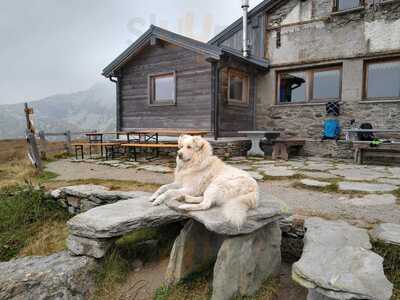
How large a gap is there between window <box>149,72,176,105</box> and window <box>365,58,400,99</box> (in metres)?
7.07

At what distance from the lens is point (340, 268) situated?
6.32 ft

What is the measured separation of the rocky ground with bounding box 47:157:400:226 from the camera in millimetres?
3424

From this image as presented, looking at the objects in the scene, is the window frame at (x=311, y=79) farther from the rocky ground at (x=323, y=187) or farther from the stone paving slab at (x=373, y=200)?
the stone paving slab at (x=373, y=200)

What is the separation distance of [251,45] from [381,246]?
34.1 feet

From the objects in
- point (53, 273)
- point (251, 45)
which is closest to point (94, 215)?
point (53, 273)

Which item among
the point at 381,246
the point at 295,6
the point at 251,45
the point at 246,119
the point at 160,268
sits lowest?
the point at 160,268

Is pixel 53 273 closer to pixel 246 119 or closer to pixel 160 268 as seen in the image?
pixel 160 268

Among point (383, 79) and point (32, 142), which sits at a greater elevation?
point (383, 79)

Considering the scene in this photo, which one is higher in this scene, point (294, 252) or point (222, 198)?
point (222, 198)

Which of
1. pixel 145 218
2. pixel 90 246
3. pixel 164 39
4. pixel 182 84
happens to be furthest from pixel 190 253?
pixel 164 39

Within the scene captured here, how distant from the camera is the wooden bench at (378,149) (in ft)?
24.5

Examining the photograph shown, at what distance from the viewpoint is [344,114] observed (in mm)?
9680

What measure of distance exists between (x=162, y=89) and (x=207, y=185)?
28.7ft

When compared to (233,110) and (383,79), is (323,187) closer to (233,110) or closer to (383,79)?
(233,110)
